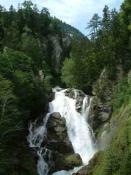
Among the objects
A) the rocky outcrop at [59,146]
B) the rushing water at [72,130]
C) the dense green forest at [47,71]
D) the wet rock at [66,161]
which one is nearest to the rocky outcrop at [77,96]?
the rushing water at [72,130]

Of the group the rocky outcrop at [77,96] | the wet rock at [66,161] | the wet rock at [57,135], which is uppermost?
the rocky outcrop at [77,96]

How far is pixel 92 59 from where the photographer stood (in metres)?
80.6

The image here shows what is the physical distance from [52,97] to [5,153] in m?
28.2

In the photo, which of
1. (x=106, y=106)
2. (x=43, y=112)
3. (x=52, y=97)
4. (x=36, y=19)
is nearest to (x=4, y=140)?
(x=43, y=112)

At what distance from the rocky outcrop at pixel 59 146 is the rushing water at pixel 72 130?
86cm

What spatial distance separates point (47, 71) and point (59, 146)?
4824cm

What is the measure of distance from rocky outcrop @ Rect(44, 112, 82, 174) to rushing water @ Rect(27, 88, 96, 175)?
862mm

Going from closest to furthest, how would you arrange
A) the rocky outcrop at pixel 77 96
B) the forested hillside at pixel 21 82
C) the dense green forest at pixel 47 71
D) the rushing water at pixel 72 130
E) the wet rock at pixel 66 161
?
the dense green forest at pixel 47 71
the forested hillside at pixel 21 82
the wet rock at pixel 66 161
the rushing water at pixel 72 130
the rocky outcrop at pixel 77 96

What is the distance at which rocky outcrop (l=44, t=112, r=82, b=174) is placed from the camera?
176 ft

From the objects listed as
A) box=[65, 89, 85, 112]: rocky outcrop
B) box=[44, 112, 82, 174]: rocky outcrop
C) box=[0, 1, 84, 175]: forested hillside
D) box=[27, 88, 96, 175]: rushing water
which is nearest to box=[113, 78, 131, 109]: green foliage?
box=[27, 88, 96, 175]: rushing water

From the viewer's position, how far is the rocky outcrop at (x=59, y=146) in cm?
5356

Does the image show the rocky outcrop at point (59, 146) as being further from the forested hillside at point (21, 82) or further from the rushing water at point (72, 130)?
the forested hillside at point (21, 82)

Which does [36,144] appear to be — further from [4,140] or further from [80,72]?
[80,72]

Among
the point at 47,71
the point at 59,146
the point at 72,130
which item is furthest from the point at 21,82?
the point at 47,71
